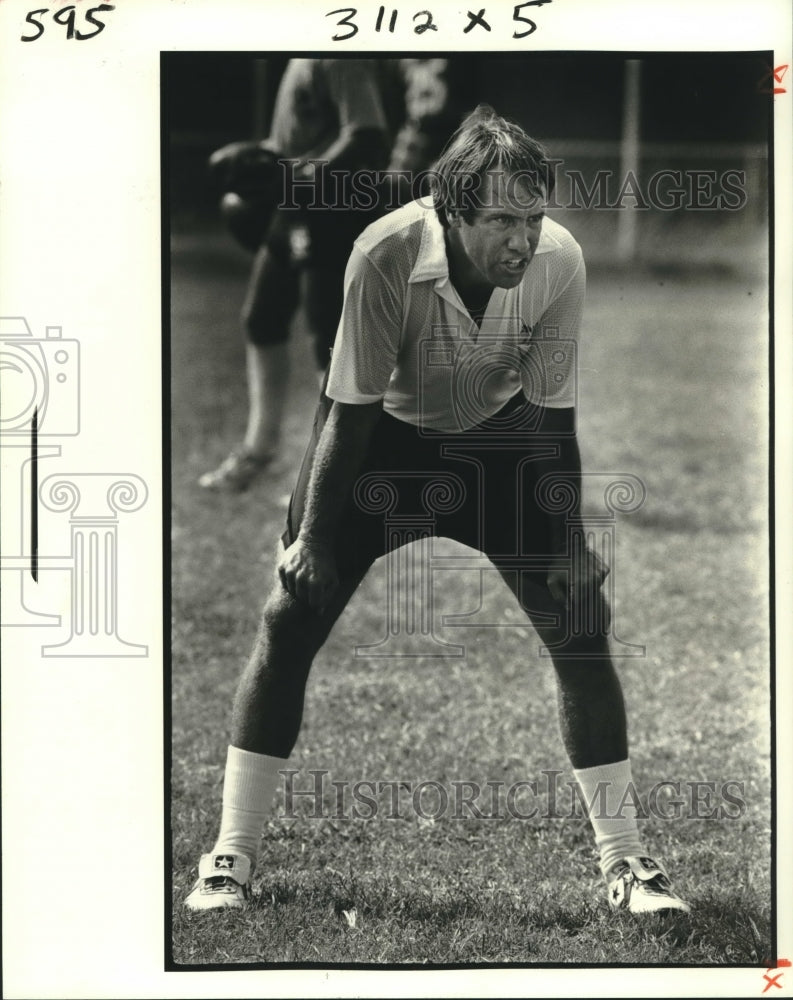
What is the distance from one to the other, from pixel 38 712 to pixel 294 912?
27.3 inches

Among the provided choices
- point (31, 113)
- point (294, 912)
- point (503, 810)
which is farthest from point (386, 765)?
point (31, 113)

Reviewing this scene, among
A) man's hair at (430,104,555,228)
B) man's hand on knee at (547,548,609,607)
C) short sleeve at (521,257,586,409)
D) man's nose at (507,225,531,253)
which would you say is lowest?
man's hand on knee at (547,548,609,607)

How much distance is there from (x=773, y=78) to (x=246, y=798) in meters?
1.88

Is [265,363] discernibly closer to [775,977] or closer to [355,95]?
[355,95]

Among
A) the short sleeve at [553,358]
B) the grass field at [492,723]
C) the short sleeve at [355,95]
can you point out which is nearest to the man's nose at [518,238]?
the short sleeve at [553,358]

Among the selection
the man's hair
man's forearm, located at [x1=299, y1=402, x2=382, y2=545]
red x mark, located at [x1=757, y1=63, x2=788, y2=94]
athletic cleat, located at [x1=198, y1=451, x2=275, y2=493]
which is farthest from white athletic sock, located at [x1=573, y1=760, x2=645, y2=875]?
athletic cleat, located at [x1=198, y1=451, x2=275, y2=493]

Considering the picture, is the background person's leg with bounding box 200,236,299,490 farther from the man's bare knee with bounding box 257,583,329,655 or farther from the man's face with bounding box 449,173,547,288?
the man's face with bounding box 449,173,547,288

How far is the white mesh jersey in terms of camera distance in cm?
332

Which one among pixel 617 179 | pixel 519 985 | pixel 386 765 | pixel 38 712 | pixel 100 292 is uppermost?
pixel 617 179

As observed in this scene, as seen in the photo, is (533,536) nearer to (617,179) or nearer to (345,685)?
(617,179)

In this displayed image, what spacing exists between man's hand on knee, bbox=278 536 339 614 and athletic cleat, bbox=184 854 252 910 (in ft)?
1.91

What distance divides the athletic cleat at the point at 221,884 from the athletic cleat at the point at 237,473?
11.6 feet

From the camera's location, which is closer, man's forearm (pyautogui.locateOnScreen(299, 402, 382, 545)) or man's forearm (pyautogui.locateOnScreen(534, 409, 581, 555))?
man's forearm (pyautogui.locateOnScreen(299, 402, 382, 545))

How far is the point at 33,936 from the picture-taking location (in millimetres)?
3301
